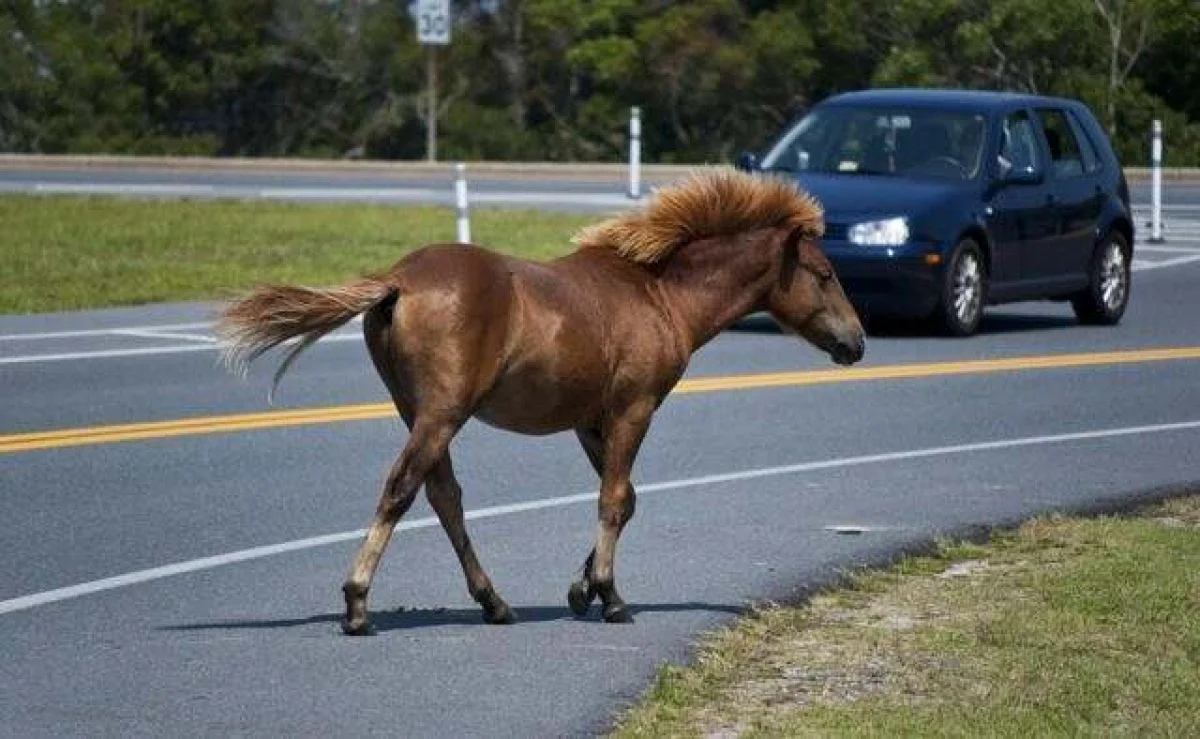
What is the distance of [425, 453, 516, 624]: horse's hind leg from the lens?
9.10m

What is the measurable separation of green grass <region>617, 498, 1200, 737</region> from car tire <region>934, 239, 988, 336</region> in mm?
8727

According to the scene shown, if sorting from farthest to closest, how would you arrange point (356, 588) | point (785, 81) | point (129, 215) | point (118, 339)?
point (785, 81) → point (129, 215) → point (118, 339) → point (356, 588)

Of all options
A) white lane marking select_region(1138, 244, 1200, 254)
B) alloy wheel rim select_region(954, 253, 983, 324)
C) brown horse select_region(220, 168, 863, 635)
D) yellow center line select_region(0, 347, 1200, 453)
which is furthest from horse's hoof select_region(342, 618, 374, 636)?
white lane marking select_region(1138, 244, 1200, 254)

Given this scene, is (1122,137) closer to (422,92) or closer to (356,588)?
(422,92)

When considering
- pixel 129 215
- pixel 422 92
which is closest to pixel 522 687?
pixel 129 215

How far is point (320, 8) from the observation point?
5388 cm

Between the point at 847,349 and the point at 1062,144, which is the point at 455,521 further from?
the point at 1062,144

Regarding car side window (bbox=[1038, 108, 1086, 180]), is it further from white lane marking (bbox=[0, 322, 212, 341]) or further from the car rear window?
white lane marking (bbox=[0, 322, 212, 341])

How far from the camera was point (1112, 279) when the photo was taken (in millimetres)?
21812

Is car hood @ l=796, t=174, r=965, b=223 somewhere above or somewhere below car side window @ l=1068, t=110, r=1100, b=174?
below

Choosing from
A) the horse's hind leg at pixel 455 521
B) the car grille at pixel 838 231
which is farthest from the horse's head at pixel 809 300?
the car grille at pixel 838 231

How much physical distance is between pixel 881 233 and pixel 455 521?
36.2 ft

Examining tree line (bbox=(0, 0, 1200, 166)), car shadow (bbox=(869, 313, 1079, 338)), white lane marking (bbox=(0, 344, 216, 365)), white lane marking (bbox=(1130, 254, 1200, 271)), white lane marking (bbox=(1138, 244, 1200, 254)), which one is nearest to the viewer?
white lane marking (bbox=(0, 344, 216, 365))

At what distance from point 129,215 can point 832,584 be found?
75.6ft
